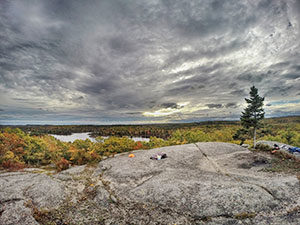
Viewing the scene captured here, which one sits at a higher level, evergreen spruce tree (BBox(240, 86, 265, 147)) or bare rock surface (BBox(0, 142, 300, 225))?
evergreen spruce tree (BBox(240, 86, 265, 147))

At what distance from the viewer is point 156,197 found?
7.15 metres

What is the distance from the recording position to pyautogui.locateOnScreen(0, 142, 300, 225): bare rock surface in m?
5.93

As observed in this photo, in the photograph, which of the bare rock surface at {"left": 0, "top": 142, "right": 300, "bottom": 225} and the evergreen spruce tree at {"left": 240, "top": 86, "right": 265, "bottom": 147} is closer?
the bare rock surface at {"left": 0, "top": 142, "right": 300, "bottom": 225}

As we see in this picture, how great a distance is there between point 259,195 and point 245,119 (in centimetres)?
2286

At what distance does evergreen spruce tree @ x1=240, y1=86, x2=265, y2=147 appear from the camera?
972 inches

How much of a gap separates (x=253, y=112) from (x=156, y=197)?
2598 centimetres

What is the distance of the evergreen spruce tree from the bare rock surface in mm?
17673

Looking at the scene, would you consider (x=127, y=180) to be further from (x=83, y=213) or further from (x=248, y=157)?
(x=248, y=157)

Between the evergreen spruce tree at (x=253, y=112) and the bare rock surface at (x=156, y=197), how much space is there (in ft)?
58.0

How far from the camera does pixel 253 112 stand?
82.7ft

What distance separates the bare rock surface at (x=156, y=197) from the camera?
5.93m

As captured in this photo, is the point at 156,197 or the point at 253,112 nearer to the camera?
the point at 156,197

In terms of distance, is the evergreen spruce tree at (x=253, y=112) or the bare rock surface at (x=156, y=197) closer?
the bare rock surface at (x=156, y=197)

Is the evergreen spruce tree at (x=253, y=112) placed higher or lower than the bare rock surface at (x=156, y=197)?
higher
